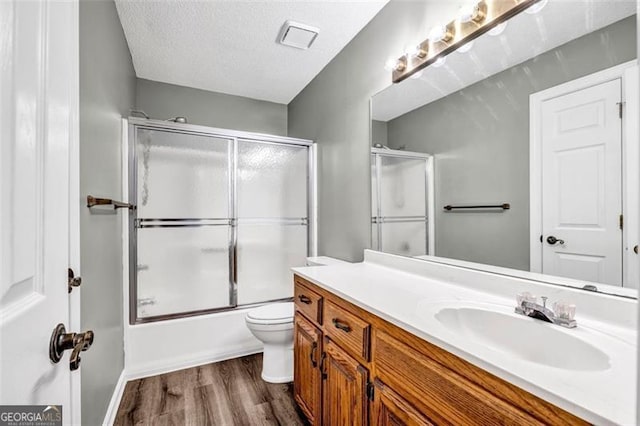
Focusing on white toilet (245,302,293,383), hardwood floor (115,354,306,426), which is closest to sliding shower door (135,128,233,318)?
hardwood floor (115,354,306,426)

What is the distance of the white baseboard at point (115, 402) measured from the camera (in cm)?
160

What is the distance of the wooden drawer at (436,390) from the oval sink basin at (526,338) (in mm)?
131

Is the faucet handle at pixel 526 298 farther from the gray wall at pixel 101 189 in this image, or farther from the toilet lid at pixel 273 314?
the gray wall at pixel 101 189

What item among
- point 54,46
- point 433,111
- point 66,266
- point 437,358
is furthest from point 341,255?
point 54,46

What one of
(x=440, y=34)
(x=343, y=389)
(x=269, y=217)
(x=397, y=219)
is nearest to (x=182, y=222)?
(x=269, y=217)

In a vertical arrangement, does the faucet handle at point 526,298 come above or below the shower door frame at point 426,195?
below

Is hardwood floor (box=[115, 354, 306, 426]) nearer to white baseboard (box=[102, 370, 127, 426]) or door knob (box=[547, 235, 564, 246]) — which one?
white baseboard (box=[102, 370, 127, 426])

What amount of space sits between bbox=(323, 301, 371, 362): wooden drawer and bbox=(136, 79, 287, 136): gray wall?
2.52 meters

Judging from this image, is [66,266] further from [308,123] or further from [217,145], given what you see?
[308,123]

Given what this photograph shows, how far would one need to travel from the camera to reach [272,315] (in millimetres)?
2115

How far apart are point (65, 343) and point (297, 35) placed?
2.22 meters

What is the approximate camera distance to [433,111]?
1595 mm

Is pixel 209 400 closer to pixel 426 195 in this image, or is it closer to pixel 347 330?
pixel 347 330

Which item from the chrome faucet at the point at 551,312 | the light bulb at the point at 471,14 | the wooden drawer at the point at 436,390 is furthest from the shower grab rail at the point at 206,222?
the chrome faucet at the point at 551,312
